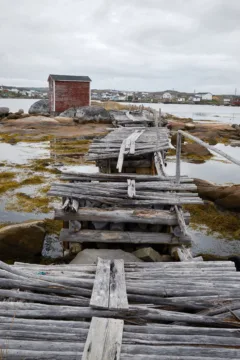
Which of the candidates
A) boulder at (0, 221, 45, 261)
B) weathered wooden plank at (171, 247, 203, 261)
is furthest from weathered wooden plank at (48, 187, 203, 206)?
boulder at (0, 221, 45, 261)

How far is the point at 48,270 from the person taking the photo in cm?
471

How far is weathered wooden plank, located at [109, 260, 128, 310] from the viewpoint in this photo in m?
3.72

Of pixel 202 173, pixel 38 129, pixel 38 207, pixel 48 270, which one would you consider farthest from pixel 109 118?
pixel 48 270

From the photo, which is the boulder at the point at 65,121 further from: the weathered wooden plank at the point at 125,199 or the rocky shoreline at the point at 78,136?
the weathered wooden plank at the point at 125,199

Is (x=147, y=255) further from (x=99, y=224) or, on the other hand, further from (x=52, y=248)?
(x=52, y=248)

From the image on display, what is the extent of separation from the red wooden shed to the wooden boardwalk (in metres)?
36.0

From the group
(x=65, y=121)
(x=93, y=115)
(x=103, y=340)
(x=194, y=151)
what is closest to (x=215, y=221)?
(x=103, y=340)

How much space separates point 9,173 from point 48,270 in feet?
43.1

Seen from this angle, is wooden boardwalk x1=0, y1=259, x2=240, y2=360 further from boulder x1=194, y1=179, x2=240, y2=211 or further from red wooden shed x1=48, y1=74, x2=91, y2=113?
red wooden shed x1=48, y1=74, x2=91, y2=113

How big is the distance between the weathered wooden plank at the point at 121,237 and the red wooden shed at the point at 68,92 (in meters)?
33.8

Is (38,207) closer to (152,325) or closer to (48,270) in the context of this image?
(48,270)

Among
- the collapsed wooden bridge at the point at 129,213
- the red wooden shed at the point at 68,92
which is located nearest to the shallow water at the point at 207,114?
the red wooden shed at the point at 68,92

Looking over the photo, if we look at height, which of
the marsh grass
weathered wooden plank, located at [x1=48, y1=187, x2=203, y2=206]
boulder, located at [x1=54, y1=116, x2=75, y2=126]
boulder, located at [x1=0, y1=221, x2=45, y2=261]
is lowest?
the marsh grass

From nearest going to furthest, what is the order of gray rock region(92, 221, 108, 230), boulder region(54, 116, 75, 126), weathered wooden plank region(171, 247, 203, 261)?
weathered wooden plank region(171, 247, 203, 261), gray rock region(92, 221, 108, 230), boulder region(54, 116, 75, 126)
